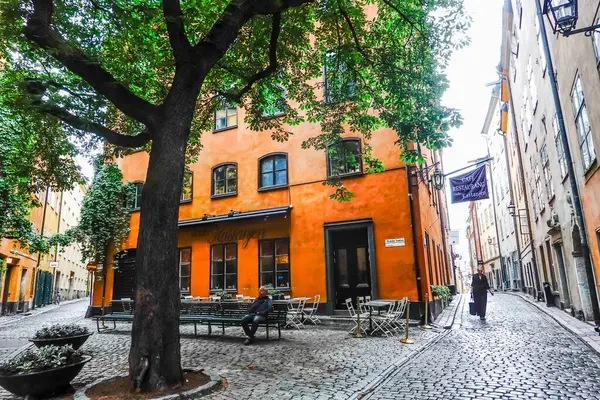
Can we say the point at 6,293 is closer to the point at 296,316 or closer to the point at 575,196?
the point at 296,316

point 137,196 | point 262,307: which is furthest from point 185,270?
point 262,307

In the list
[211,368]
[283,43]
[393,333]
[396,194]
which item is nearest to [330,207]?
[396,194]

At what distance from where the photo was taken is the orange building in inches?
515

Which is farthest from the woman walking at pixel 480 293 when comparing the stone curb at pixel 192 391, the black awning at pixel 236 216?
the stone curb at pixel 192 391

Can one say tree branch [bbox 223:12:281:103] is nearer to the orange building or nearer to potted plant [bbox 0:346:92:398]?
the orange building

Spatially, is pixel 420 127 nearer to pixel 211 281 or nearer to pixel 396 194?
pixel 396 194

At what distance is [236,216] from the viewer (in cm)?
1542

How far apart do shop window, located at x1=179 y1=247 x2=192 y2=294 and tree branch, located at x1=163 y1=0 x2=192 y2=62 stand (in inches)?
460

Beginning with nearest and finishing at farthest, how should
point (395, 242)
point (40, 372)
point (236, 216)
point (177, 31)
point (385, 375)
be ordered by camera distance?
point (40, 372)
point (385, 375)
point (177, 31)
point (395, 242)
point (236, 216)

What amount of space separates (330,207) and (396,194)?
2.45m

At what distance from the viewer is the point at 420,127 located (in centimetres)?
945

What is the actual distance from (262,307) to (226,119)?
10.4 meters

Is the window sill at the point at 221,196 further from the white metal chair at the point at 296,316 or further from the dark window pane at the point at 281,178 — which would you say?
the white metal chair at the point at 296,316

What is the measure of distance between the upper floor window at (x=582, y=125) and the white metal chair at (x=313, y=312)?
8710mm
